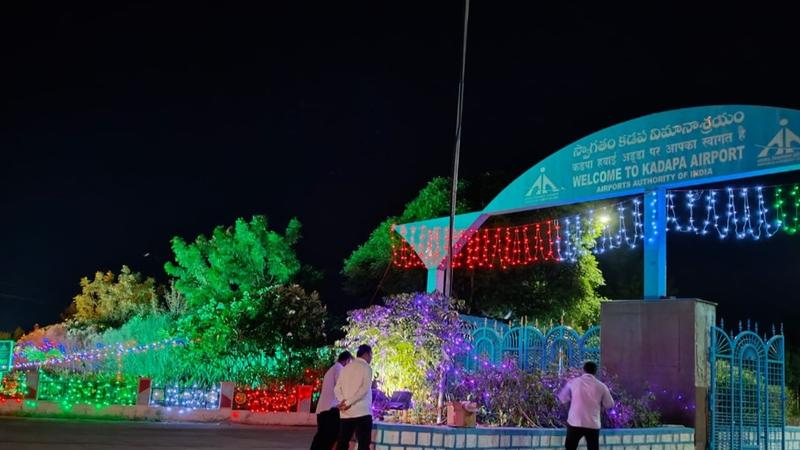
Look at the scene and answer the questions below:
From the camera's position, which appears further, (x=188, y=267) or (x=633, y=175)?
(x=188, y=267)

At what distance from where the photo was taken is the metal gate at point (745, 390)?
1160 cm

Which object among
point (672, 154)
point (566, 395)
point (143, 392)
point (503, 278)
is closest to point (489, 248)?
point (503, 278)

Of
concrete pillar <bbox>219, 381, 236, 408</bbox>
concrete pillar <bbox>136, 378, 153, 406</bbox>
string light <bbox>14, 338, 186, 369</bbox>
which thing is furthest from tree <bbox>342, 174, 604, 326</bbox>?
concrete pillar <bbox>136, 378, 153, 406</bbox>

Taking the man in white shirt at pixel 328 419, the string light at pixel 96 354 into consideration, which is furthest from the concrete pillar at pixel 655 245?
the string light at pixel 96 354

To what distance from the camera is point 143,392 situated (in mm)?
16594

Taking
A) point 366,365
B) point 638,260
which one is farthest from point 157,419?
point 638,260

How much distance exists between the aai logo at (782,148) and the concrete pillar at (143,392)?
12520 millimetres

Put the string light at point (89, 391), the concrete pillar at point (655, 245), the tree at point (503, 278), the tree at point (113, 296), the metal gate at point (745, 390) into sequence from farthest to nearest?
1. the tree at point (113, 296)
2. the tree at point (503, 278)
3. the string light at point (89, 391)
4. the concrete pillar at point (655, 245)
5. the metal gate at point (745, 390)

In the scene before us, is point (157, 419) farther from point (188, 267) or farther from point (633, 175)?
point (188, 267)

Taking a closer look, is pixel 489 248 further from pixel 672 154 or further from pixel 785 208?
pixel 672 154

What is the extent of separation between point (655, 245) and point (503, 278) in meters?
11.8

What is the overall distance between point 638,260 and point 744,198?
2037 cm

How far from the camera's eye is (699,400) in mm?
11328

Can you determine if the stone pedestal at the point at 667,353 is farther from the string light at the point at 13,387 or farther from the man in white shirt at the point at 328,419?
the string light at the point at 13,387
